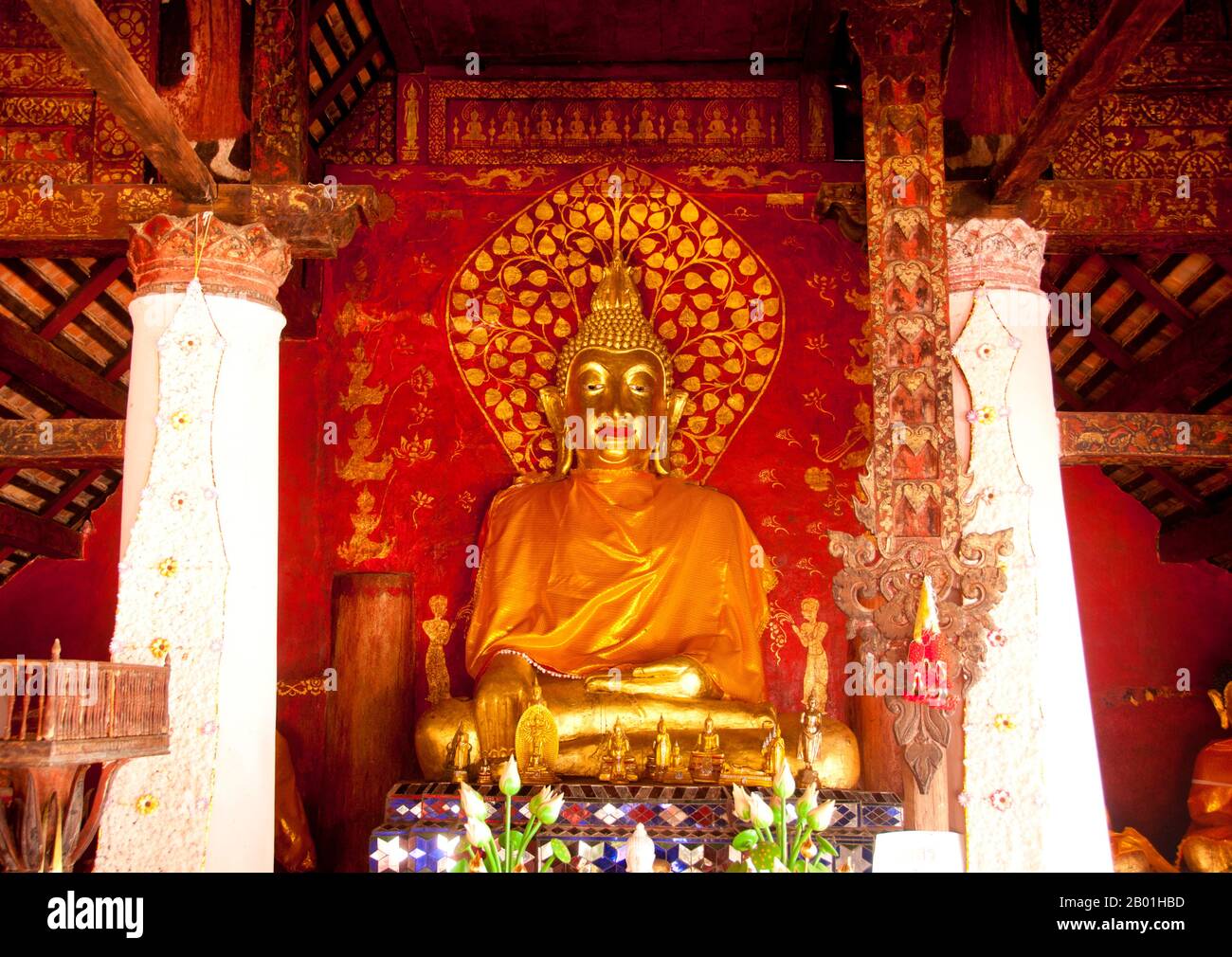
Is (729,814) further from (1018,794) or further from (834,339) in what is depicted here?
(834,339)

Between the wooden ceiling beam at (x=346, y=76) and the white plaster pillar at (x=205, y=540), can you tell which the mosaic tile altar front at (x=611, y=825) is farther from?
the wooden ceiling beam at (x=346, y=76)

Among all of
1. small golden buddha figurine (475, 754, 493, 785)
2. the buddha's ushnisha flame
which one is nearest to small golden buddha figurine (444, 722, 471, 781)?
small golden buddha figurine (475, 754, 493, 785)

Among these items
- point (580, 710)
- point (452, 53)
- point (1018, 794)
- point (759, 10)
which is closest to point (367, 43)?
point (452, 53)

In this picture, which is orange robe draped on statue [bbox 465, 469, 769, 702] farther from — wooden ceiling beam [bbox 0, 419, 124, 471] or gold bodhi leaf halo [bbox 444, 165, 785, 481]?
wooden ceiling beam [bbox 0, 419, 124, 471]

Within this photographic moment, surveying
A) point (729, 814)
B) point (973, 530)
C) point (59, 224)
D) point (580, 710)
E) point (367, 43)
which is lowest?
point (729, 814)

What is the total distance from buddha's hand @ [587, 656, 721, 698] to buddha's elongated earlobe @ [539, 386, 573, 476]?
1.59m

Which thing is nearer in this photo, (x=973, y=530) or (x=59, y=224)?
(x=973, y=530)

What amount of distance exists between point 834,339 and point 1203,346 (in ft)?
6.95

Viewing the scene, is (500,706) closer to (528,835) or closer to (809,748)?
(809,748)

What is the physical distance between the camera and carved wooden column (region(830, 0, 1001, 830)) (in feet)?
14.9

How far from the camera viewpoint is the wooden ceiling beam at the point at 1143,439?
6.12 meters

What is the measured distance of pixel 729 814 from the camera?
553 centimetres
